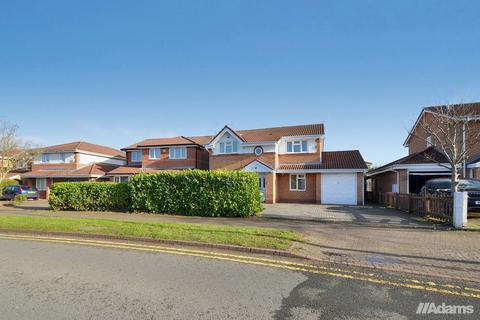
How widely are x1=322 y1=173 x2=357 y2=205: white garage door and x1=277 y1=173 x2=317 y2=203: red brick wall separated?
3.67ft

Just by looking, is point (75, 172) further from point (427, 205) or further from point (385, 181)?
point (427, 205)

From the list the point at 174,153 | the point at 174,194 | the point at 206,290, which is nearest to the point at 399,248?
the point at 206,290

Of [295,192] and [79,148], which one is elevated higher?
[79,148]

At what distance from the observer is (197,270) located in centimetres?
622

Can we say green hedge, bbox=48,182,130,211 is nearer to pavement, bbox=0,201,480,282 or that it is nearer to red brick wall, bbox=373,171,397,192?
pavement, bbox=0,201,480,282

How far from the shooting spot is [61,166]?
37719mm

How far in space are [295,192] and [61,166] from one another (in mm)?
28649

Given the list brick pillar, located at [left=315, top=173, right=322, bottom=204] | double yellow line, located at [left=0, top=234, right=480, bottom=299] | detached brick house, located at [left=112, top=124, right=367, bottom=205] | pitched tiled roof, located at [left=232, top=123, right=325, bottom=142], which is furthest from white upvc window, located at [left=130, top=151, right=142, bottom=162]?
double yellow line, located at [left=0, top=234, right=480, bottom=299]

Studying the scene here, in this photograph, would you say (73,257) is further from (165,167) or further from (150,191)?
(165,167)

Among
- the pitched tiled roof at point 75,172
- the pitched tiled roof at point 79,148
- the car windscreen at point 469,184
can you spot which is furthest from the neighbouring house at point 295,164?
the pitched tiled roof at point 79,148

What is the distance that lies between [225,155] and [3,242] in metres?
21.3

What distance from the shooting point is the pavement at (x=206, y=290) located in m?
4.30

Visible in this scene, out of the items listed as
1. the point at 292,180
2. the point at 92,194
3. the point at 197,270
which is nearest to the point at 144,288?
the point at 197,270

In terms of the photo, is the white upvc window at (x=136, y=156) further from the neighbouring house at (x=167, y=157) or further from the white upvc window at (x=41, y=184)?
the white upvc window at (x=41, y=184)
